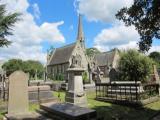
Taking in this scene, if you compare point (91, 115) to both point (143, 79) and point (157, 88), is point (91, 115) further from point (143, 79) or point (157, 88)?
point (143, 79)

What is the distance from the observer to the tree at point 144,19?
9992 mm

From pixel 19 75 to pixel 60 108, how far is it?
255cm

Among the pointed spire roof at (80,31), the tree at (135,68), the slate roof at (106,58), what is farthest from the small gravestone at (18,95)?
the pointed spire roof at (80,31)

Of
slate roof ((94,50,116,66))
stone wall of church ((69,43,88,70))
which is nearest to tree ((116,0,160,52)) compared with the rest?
stone wall of church ((69,43,88,70))

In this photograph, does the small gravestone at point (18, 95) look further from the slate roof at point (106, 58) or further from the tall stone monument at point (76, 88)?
the slate roof at point (106, 58)

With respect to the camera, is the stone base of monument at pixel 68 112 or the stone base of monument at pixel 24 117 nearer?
the stone base of monument at pixel 68 112

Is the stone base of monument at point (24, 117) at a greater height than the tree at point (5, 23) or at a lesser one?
lesser

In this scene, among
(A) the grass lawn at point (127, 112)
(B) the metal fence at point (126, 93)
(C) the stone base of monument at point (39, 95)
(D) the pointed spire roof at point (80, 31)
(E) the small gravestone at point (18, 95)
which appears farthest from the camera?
(D) the pointed spire roof at point (80, 31)

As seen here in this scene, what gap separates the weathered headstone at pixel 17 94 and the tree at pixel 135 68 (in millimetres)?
21081

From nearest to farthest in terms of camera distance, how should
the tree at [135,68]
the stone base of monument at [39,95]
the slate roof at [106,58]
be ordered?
the stone base of monument at [39,95] < the tree at [135,68] < the slate roof at [106,58]

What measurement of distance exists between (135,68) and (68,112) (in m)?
22.6

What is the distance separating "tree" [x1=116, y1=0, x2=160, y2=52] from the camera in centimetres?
999

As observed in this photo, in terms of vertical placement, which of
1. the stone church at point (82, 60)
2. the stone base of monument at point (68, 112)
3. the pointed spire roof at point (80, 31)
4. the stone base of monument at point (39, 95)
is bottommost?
the stone base of monument at point (68, 112)

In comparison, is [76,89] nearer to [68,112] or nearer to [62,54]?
[68,112]
